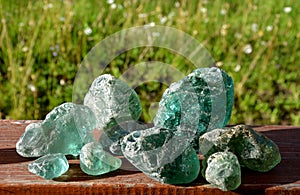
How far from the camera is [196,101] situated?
1272mm

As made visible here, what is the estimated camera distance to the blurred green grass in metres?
2.44

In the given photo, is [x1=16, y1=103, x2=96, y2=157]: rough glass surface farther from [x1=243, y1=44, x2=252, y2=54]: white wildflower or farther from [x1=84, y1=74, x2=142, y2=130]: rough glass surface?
[x1=243, y1=44, x2=252, y2=54]: white wildflower

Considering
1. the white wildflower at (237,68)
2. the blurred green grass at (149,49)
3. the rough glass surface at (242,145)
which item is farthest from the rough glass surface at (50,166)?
the white wildflower at (237,68)

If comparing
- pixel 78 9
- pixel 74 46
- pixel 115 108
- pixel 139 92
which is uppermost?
pixel 78 9

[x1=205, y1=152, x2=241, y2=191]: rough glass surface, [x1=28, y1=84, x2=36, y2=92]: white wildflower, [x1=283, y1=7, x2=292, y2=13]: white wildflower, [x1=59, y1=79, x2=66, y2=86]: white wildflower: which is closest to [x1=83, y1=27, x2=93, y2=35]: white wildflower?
[x1=59, y1=79, x2=66, y2=86]: white wildflower

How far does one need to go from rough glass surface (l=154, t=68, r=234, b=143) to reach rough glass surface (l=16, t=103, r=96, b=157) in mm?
161

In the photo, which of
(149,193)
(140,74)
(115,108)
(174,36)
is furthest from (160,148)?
(174,36)

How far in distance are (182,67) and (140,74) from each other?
194 millimetres

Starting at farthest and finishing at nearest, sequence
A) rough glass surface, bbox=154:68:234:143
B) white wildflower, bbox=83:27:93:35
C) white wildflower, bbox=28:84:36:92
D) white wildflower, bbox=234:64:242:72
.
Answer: white wildflower, bbox=83:27:93:35 → white wildflower, bbox=234:64:242:72 → white wildflower, bbox=28:84:36:92 → rough glass surface, bbox=154:68:234:143

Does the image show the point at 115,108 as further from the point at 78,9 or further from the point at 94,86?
the point at 78,9

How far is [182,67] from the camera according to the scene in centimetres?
255

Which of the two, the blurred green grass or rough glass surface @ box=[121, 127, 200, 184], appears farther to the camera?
the blurred green grass

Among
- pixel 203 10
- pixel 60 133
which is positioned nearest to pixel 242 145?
pixel 60 133

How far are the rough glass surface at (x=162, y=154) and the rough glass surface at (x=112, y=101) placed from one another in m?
0.17
